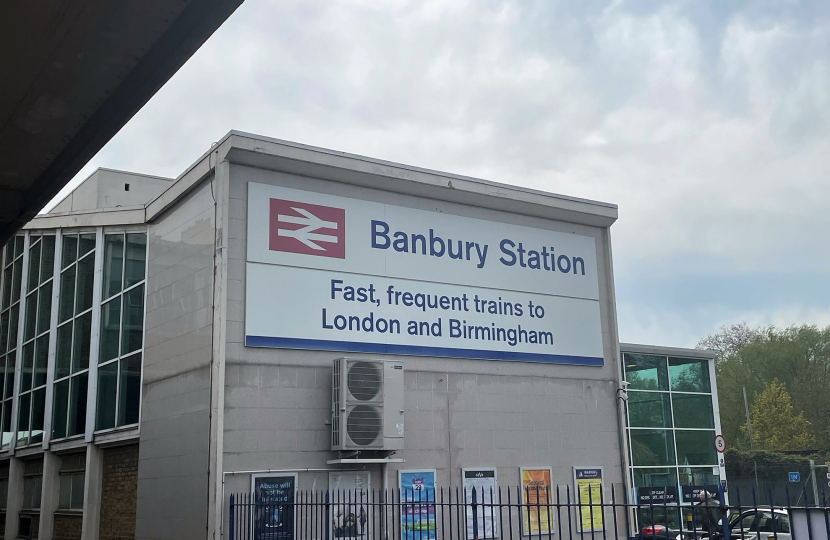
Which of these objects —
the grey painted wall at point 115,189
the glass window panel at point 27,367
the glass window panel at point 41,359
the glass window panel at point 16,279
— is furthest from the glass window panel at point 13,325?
the grey painted wall at point 115,189

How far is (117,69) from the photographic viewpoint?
22.8 ft

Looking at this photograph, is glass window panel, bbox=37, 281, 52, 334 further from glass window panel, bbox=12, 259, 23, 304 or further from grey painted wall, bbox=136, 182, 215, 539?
grey painted wall, bbox=136, 182, 215, 539

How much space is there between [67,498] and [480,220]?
11420mm

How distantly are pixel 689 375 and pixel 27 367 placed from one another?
66.0 feet

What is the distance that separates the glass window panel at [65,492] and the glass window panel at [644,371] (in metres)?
16.1

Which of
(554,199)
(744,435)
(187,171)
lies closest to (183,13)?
(187,171)

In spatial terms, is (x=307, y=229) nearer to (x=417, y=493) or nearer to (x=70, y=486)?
(x=417, y=493)

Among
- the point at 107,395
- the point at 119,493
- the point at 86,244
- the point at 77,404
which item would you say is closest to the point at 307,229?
the point at 107,395

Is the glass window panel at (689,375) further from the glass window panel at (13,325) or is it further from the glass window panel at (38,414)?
the glass window panel at (13,325)

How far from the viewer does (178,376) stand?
1461 centimetres

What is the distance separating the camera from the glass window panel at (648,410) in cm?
2584

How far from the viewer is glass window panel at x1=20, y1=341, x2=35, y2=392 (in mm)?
21400

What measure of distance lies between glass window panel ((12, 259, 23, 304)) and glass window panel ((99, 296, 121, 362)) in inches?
267

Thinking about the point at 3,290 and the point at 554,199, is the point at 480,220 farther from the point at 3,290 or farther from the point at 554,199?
the point at 3,290
